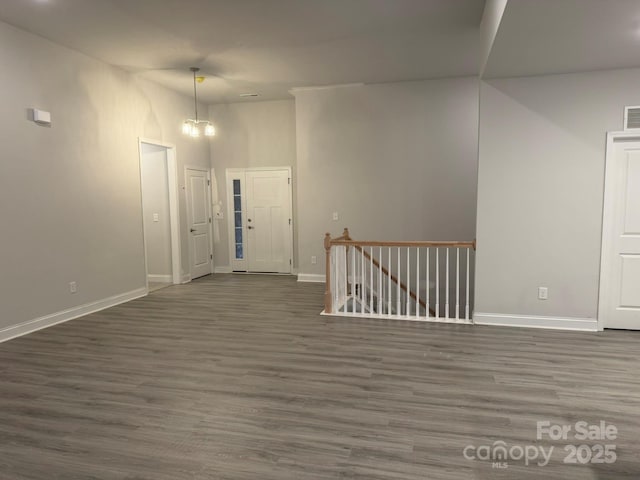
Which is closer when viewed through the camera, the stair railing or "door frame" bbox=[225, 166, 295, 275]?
the stair railing

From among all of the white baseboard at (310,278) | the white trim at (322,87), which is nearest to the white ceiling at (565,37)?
the white trim at (322,87)

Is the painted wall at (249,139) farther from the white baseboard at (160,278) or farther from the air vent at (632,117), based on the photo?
the air vent at (632,117)

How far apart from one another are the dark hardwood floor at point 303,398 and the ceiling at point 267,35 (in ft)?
10.4

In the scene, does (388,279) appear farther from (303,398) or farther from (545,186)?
(303,398)

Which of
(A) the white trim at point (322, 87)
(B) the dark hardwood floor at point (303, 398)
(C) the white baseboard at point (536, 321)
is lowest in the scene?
(B) the dark hardwood floor at point (303, 398)

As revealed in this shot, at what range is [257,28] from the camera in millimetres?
4422

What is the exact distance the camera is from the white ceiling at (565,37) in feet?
8.79

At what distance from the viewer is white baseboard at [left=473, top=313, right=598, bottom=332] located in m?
4.47

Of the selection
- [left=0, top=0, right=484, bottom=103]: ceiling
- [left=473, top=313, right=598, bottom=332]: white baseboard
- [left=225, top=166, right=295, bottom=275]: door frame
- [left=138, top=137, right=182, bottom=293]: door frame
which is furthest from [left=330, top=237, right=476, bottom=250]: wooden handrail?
[left=138, top=137, right=182, bottom=293]: door frame

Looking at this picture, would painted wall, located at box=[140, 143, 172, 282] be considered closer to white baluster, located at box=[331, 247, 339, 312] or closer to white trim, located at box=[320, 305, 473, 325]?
white baluster, located at box=[331, 247, 339, 312]

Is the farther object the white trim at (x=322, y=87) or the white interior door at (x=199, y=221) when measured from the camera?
the white interior door at (x=199, y=221)

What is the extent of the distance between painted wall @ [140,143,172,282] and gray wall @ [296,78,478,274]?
88.3 inches

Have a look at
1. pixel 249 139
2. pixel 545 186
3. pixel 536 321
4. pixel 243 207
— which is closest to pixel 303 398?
pixel 536 321

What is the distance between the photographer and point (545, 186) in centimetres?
444
